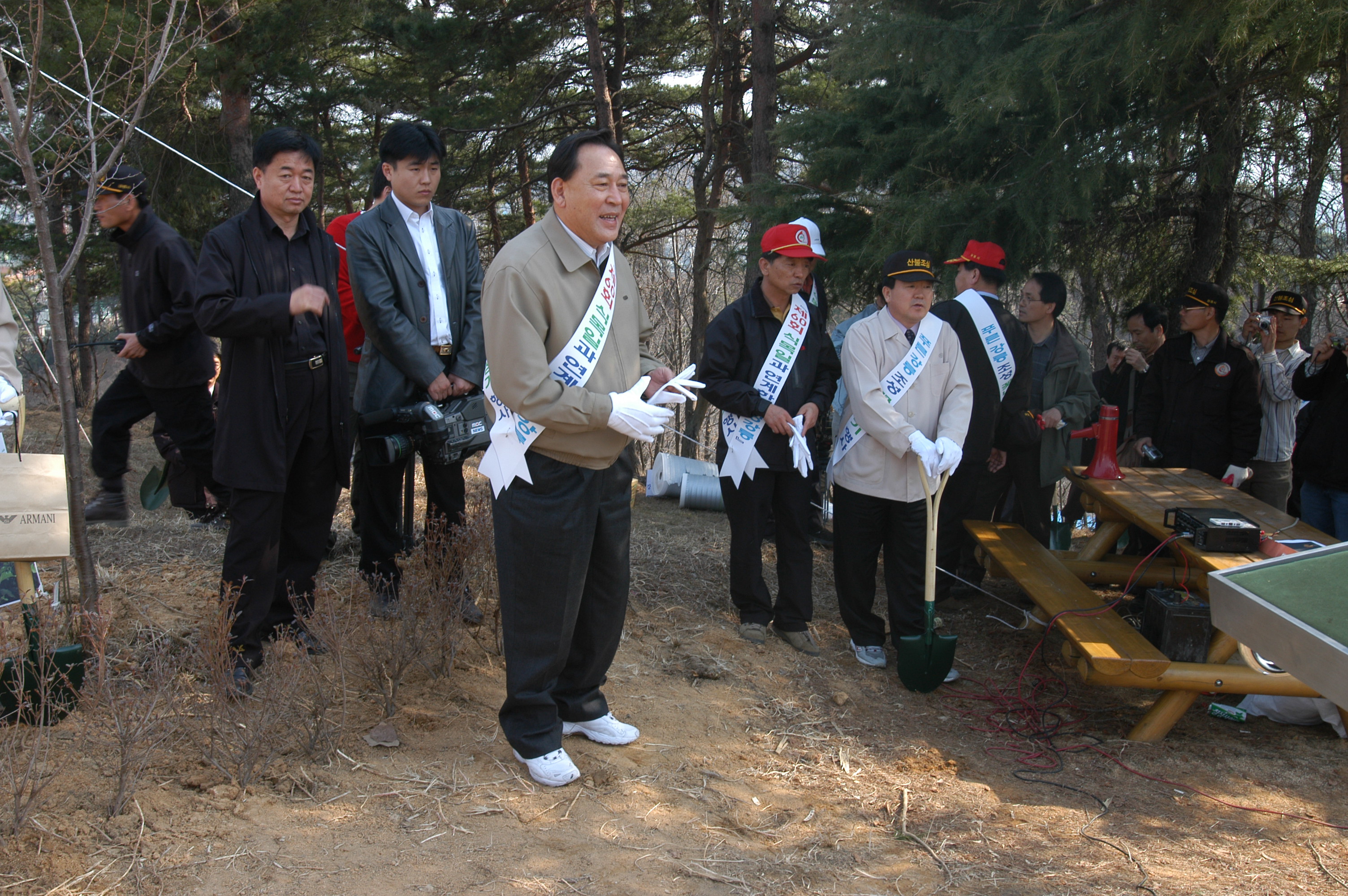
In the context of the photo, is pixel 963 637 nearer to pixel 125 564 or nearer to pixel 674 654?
pixel 674 654

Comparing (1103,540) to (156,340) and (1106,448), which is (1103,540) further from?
(156,340)

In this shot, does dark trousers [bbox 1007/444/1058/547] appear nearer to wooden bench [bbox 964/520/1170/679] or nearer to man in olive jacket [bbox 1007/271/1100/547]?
man in olive jacket [bbox 1007/271/1100/547]

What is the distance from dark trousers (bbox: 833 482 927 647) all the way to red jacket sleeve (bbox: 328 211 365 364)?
235 centimetres

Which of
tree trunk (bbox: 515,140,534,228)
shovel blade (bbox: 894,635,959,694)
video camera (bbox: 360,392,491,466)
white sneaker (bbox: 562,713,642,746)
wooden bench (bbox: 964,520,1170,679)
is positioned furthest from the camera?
tree trunk (bbox: 515,140,534,228)

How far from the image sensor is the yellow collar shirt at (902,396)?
14.5 ft

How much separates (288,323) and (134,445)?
7.05 meters

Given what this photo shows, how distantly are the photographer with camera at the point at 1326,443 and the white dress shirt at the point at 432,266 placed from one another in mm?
4591

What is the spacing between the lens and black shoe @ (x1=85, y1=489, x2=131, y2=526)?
17.7 feet

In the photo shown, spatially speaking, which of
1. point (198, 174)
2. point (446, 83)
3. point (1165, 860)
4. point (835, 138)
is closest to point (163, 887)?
point (1165, 860)

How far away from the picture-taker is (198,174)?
9.68 m

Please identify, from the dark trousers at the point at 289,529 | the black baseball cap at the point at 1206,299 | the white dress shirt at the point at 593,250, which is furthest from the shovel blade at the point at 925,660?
the black baseball cap at the point at 1206,299

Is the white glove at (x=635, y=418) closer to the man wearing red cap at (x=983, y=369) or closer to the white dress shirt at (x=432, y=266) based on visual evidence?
the white dress shirt at (x=432, y=266)

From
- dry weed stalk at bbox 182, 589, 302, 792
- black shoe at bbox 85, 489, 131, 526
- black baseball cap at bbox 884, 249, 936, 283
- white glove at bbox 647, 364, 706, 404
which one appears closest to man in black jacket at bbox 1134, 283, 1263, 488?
black baseball cap at bbox 884, 249, 936, 283

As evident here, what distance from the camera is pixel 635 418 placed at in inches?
111
